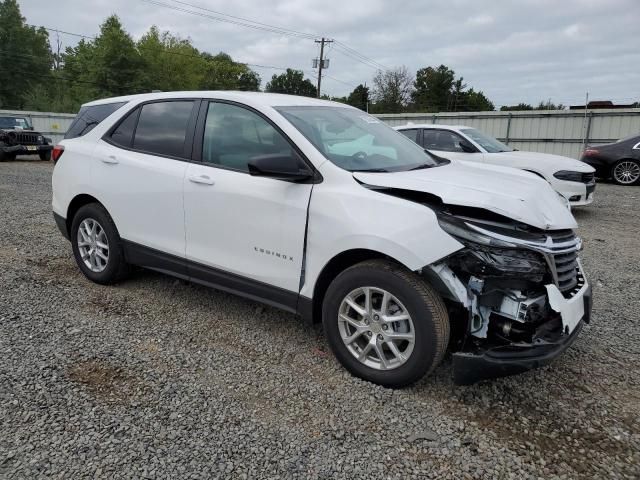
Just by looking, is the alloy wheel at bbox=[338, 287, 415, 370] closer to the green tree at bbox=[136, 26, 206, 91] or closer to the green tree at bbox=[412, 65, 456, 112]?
the green tree at bbox=[136, 26, 206, 91]

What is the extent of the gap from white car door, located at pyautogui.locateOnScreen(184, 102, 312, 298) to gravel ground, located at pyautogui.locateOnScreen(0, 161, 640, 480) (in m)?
0.55

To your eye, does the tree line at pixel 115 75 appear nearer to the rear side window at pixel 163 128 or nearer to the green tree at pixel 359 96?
the green tree at pixel 359 96

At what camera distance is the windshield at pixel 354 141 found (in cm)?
323

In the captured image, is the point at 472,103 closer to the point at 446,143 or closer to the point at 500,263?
the point at 446,143

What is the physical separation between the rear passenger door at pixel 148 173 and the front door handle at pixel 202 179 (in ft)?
0.45

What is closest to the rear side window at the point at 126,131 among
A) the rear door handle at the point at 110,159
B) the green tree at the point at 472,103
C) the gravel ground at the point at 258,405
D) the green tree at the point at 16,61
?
the rear door handle at the point at 110,159

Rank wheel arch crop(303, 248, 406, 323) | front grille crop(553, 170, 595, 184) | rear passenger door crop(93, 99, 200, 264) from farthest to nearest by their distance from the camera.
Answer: front grille crop(553, 170, 595, 184) → rear passenger door crop(93, 99, 200, 264) → wheel arch crop(303, 248, 406, 323)

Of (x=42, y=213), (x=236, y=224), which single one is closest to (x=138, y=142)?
(x=236, y=224)

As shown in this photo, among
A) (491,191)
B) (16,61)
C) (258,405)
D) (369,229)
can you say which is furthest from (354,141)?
(16,61)

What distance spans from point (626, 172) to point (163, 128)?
42.6 ft

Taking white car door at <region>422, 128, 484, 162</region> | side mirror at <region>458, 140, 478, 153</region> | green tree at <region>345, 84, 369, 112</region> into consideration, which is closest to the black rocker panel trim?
white car door at <region>422, 128, 484, 162</region>

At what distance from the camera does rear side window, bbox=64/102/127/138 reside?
4.45m

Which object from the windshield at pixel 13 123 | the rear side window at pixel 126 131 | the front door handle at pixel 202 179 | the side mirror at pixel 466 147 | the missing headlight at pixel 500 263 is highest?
the windshield at pixel 13 123

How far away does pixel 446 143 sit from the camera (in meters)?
8.91
